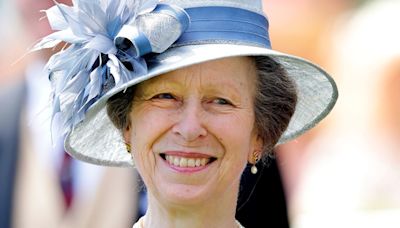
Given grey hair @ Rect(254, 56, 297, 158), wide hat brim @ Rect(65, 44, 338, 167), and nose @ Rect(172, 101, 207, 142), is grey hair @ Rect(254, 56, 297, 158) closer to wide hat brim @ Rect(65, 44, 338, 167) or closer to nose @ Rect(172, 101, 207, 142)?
wide hat brim @ Rect(65, 44, 338, 167)

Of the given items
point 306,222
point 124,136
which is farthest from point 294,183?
point 124,136

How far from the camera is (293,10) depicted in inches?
283

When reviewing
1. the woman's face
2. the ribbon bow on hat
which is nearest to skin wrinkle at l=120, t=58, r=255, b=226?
the woman's face

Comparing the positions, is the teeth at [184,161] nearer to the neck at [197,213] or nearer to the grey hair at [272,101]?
the neck at [197,213]

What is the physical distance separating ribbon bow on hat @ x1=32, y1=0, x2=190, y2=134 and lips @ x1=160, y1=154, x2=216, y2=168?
29cm

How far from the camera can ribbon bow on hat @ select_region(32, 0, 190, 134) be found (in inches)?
167

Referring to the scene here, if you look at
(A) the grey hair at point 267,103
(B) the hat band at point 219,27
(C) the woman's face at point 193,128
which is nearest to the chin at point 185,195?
(C) the woman's face at point 193,128

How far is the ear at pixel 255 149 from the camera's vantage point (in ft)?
14.8

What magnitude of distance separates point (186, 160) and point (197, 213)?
0.20m

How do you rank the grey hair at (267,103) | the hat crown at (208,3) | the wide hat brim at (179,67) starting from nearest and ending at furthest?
1. the wide hat brim at (179,67)
2. the hat crown at (208,3)
3. the grey hair at (267,103)

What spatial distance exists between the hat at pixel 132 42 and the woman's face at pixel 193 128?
0.08 m

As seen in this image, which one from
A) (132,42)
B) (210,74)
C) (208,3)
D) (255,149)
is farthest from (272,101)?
(132,42)

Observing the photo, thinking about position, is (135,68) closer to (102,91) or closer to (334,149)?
(102,91)

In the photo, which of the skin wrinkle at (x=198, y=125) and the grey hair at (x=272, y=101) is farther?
the grey hair at (x=272, y=101)
